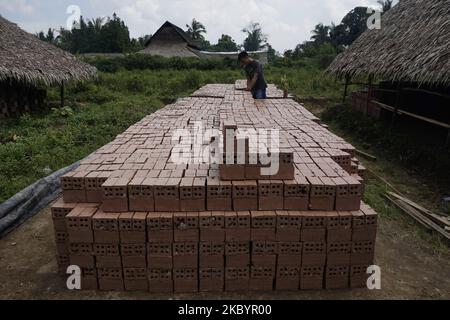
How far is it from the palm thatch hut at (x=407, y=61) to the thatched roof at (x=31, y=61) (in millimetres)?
9426

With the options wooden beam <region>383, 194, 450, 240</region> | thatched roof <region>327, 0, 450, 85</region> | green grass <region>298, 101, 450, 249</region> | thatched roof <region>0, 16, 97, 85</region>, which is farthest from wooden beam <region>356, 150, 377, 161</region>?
thatched roof <region>0, 16, 97, 85</region>

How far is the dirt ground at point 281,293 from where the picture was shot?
3.33m

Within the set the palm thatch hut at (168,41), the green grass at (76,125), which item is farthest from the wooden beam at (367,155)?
the palm thatch hut at (168,41)

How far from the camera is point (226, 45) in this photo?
50.0 m

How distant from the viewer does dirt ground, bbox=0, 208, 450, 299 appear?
3.33m

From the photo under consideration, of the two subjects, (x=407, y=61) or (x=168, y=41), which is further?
(x=168, y=41)

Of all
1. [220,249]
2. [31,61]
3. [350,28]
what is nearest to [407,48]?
[220,249]

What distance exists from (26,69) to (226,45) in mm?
41950

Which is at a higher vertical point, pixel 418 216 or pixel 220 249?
pixel 220 249

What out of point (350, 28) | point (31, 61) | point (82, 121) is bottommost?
point (82, 121)

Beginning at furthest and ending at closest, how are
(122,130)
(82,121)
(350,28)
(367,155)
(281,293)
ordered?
(350,28) → (82,121) → (122,130) → (367,155) → (281,293)

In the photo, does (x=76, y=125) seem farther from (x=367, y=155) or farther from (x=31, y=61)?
(x=367, y=155)

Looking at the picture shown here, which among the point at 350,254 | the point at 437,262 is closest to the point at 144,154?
the point at 350,254

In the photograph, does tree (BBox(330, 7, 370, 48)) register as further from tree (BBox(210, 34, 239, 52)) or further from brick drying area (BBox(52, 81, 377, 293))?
brick drying area (BBox(52, 81, 377, 293))
